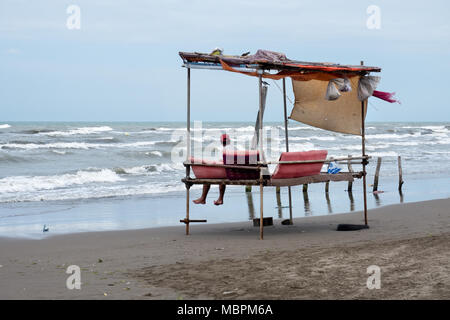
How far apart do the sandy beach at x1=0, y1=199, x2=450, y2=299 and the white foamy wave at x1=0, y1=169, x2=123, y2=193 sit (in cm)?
970

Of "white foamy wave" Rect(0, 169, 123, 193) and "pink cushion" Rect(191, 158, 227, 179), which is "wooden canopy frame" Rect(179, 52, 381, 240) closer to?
"pink cushion" Rect(191, 158, 227, 179)

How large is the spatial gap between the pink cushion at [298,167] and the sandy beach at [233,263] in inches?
37.7

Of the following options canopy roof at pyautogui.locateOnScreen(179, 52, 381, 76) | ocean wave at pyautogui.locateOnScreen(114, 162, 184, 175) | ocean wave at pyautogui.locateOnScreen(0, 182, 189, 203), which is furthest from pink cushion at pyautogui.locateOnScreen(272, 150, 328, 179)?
ocean wave at pyautogui.locateOnScreen(114, 162, 184, 175)

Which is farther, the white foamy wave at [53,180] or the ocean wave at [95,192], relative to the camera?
the white foamy wave at [53,180]

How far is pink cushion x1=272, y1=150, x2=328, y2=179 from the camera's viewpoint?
9297mm

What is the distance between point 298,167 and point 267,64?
168 centimetres

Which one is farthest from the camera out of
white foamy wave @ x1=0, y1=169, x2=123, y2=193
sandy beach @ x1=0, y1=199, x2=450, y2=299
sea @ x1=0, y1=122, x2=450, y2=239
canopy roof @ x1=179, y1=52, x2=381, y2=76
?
white foamy wave @ x1=0, y1=169, x2=123, y2=193

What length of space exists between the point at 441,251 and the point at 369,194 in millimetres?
10271

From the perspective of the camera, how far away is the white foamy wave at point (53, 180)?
19.4 metres

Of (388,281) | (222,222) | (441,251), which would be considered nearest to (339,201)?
(222,222)

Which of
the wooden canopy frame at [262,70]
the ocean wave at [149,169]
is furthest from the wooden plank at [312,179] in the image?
the ocean wave at [149,169]

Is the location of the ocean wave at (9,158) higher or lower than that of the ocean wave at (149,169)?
higher

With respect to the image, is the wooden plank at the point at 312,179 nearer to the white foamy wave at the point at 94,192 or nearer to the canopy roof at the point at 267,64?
the canopy roof at the point at 267,64

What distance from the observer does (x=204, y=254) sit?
7.90m
